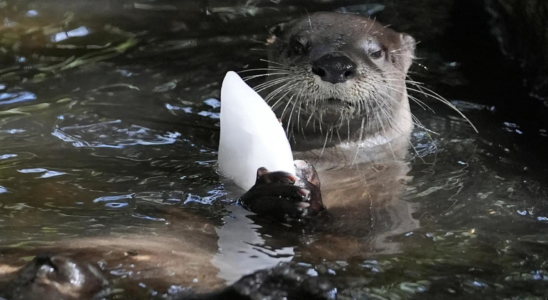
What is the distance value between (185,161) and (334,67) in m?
0.82

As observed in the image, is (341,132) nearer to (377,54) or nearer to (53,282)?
(377,54)

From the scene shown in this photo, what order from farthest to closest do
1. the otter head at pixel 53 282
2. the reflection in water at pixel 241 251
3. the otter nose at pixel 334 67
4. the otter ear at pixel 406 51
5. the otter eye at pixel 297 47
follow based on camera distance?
1. the otter ear at pixel 406 51
2. the otter eye at pixel 297 47
3. the otter nose at pixel 334 67
4. the reflection in water at pixel 241 251
5. the otter head at pixel 53 282

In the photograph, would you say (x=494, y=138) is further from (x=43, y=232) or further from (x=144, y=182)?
(x=43, y=232)

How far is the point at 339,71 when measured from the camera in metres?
2.96

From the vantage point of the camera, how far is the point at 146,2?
5.28m

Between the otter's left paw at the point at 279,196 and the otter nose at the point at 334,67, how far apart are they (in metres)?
0.51

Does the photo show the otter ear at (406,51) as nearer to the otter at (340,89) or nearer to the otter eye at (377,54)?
the otter at (340,89)

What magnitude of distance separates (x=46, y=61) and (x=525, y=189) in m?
2.74

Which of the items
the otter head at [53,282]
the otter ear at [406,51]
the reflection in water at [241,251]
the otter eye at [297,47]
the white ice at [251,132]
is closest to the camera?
the otter head at [53,282]

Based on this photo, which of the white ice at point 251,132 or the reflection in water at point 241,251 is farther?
the white ice at point 251,132

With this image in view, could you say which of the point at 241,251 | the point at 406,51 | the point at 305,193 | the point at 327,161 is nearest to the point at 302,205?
the point at 305,193

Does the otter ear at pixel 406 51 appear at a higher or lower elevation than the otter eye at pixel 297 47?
lower

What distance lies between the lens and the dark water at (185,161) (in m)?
2.38

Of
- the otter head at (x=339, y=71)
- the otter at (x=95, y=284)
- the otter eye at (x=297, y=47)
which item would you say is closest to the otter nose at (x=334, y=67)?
the otter head at (x=339, y=71)
